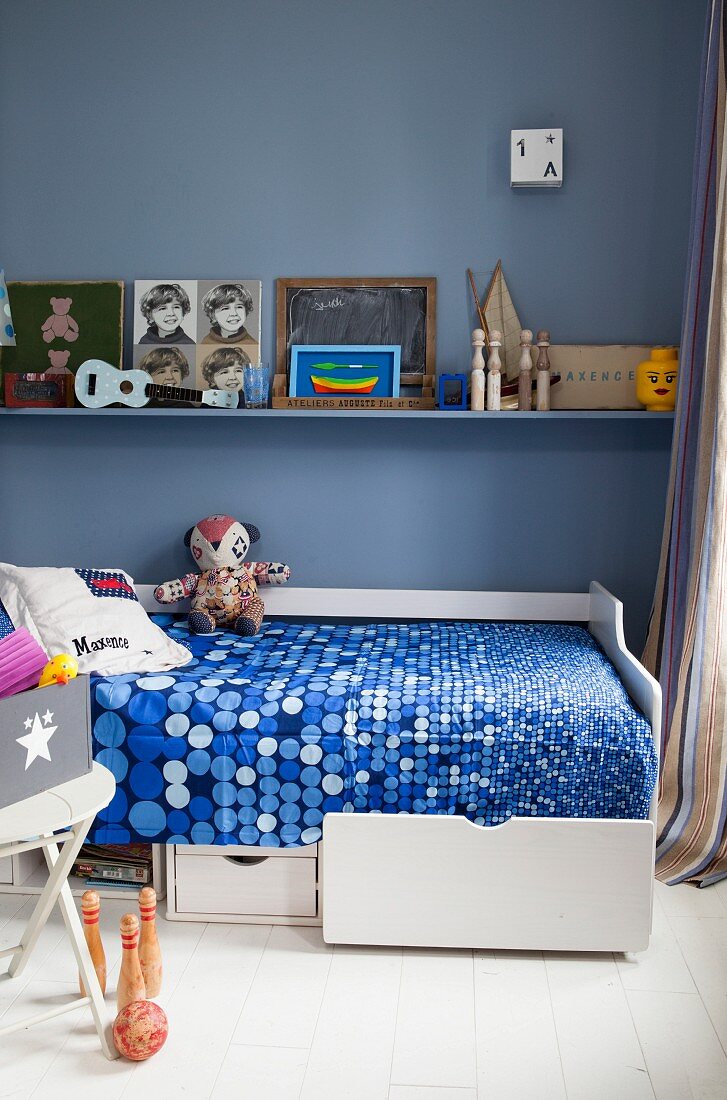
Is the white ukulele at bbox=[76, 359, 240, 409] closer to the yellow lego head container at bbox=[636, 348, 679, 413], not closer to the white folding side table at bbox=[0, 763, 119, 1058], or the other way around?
the yellow lego head container at bbox=[636, 348, 679, 413]

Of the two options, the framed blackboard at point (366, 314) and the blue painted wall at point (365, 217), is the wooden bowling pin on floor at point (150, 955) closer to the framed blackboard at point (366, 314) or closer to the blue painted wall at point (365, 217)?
the blue painted wall at point (365, 217)

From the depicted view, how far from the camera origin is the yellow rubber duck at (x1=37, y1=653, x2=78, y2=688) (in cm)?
180

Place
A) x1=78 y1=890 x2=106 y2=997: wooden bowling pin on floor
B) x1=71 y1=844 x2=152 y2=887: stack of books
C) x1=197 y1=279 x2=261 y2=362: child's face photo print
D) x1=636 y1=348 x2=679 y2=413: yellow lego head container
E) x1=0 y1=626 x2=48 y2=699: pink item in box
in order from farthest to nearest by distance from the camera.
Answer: x1=197 y1=279 x2=261 y2=362: child's face photo print < x1=636 y1=348 x2=679 y2=413: yellow lego head container < x1=71 y1=844 x2=152 y2=887: stack of books < x1=78 y1=890 x2=106 y2=997: wooden bowling pin on floor < x1=0 y1=626 x2=48 y2=699: pink item in box

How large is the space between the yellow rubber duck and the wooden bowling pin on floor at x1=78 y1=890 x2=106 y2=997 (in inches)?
17.5

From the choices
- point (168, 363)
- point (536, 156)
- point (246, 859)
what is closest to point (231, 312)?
point (168, 363)

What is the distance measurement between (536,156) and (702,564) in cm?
134

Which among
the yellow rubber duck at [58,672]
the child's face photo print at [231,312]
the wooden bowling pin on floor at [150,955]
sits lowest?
the wooden bowling pin on floor at [150,955]

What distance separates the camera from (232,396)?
3.02m

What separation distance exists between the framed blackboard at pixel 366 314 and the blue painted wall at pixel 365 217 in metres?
0.05

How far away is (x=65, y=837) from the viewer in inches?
69.1

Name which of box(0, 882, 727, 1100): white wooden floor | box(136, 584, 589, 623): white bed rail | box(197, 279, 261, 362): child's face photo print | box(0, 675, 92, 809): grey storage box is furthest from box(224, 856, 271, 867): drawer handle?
box(197, 279, 261, 362): child's face photo print

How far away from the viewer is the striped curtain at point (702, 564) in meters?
2.42

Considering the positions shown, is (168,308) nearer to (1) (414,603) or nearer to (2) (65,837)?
(1) (414,603)

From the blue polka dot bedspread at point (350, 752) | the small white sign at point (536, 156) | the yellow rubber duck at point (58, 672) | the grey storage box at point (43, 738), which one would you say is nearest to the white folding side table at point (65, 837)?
the grey storage box at point (43, 738)
